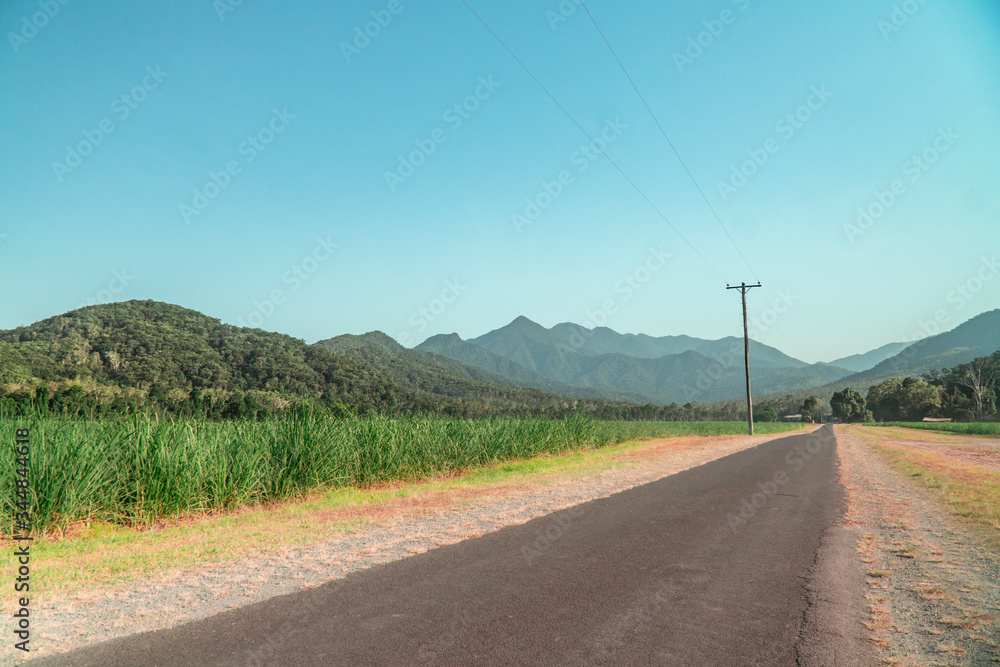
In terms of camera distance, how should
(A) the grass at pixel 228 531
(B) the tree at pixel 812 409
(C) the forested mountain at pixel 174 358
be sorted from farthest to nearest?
(B) the tree at pixel 812 409
(C) the forested mountain at pixel 174 358
(A) the grass at pixel 228 531

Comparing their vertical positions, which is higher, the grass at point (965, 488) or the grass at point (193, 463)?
the grass at point (193, 463)

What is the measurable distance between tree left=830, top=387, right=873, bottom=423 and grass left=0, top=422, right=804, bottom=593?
13886 cm

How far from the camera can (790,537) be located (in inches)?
284

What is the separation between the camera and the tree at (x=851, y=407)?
124188 mm

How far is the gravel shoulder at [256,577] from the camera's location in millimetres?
4090

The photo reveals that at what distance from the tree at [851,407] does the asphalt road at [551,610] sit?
143 metres

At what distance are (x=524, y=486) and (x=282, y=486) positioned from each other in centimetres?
538
